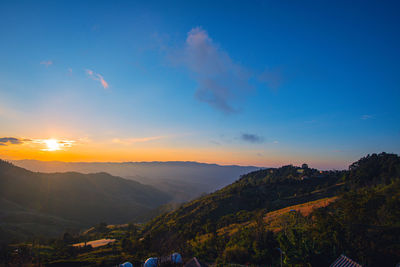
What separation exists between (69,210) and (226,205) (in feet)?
284

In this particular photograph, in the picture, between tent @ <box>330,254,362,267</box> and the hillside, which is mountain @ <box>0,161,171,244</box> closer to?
the hillside

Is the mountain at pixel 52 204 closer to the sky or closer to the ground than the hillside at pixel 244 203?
closer to the ground

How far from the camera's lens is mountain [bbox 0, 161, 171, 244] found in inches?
3076

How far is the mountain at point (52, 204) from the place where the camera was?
78.1m

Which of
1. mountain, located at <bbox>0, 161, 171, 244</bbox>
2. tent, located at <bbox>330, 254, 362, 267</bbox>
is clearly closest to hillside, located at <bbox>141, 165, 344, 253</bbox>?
tent, located at <bbox>330, 254, 362, 267</bbox>

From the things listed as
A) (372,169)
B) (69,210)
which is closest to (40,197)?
(69,210)

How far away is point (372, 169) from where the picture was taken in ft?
188

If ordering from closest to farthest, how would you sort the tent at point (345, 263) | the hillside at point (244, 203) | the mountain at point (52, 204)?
the tent at point (345, 263)
the hillside at point (244, 203)
the mountain at point (52, 204)

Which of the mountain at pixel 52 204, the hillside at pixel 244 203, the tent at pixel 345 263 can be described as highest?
the tent at pixel 345 263

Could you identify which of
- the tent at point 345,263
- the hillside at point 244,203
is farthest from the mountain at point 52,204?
the tent at point 345,263

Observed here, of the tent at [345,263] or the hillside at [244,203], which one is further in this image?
the hillside at [244,203]

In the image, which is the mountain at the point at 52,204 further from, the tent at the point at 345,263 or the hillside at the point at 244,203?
the tent at the point at 345,263

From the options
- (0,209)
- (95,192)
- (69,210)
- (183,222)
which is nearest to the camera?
(183,222)

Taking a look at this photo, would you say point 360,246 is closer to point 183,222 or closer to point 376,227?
point 376,227
